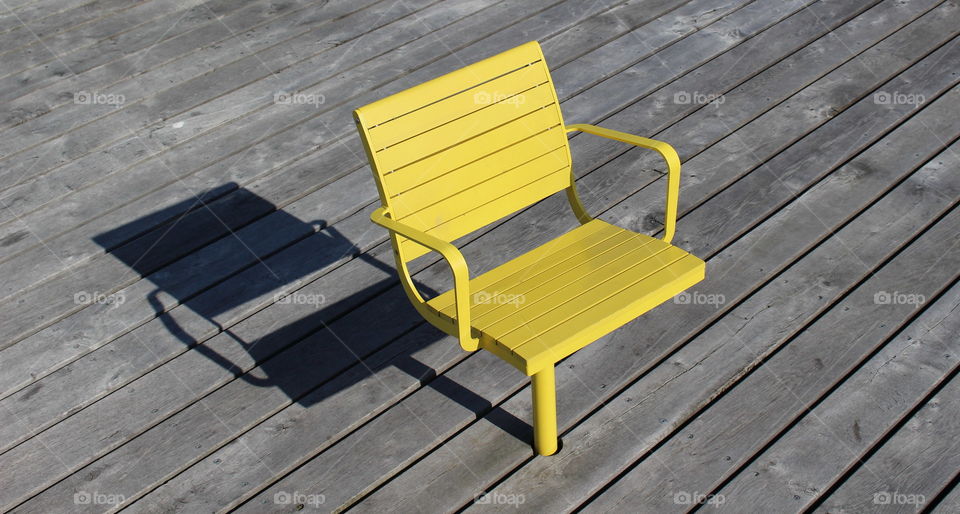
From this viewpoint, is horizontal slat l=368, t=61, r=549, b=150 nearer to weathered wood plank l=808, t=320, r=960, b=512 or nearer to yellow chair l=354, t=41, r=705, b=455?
yellow chair l=354, t=41, r=705, b=455

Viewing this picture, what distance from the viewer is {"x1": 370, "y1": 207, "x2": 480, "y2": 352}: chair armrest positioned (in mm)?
2127

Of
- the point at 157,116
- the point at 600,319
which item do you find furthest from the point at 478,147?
the point at 157,116

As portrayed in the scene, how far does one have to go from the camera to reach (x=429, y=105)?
7.98 ft

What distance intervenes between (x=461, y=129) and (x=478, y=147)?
0.07 metres

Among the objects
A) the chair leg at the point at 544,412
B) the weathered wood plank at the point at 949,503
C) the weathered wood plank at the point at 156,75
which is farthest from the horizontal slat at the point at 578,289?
the weathered wood plank at the point at 156,75

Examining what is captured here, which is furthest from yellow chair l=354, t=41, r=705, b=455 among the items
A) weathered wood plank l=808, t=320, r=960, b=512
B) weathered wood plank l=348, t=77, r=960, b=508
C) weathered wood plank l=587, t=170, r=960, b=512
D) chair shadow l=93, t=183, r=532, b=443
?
weathered wood plank l=808, t=320, r=960, b=512

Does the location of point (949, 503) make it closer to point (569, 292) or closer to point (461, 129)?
point (569, 292)

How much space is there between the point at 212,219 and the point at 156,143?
1.89ft

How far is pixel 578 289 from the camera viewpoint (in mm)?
2373

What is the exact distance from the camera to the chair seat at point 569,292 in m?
2.21

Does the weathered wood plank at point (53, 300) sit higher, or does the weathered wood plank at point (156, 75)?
the weathered wood plank at point (156, 75)

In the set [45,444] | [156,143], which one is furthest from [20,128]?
[45,444]

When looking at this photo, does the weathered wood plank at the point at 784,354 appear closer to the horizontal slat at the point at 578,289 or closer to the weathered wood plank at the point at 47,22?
the horizontal slat at the point at 578,289

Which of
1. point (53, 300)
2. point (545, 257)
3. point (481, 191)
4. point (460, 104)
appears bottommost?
point (53, 300)
